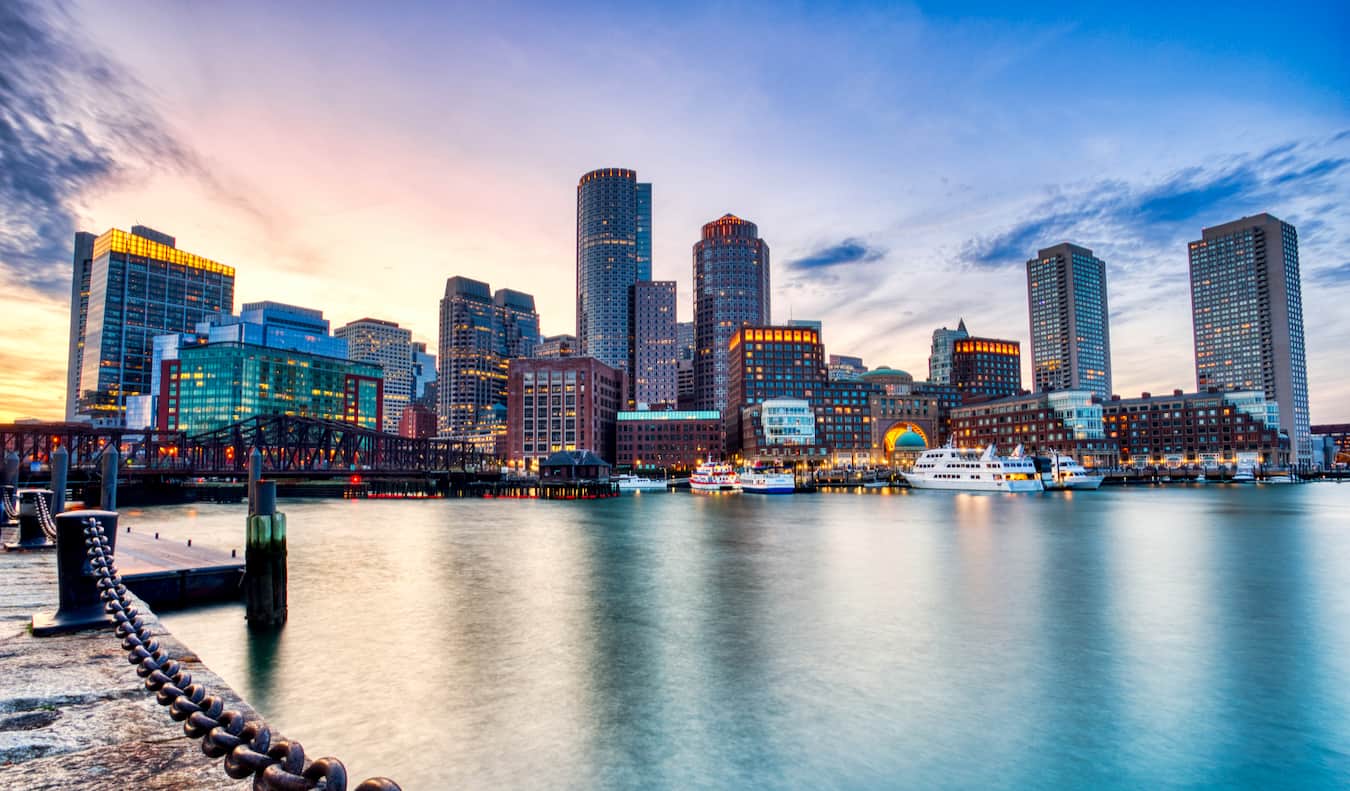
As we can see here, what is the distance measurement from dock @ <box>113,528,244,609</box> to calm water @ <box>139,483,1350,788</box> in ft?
6.04

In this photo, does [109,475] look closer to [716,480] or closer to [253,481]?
[253,481]

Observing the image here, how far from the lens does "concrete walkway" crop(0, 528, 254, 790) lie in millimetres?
6188

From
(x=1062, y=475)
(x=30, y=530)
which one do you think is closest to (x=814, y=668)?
(x=30, y=530)

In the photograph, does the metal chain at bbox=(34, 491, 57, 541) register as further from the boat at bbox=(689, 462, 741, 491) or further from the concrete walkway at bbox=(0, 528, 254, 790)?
the boat at bbox=(689, 462, 741, 491)

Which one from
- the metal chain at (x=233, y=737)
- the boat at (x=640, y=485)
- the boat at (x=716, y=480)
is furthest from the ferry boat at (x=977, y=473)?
the metal chain at (x=233, y=737)

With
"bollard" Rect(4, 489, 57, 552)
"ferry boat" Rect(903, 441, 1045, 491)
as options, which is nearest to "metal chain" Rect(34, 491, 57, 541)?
"bollard" Rect(4, 489, 57, 552)

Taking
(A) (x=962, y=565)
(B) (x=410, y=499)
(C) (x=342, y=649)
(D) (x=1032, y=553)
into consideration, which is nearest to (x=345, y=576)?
(C) (x=342, y=649)

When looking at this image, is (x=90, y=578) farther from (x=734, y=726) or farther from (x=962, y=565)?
(x=962, y=565)

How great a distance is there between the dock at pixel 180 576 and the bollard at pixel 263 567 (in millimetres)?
4267

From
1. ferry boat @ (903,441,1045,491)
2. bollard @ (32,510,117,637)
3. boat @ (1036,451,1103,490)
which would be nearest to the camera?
bollard @ (32,510,117,637)

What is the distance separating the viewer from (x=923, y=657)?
2380 centimetres

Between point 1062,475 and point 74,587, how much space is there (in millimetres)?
181639

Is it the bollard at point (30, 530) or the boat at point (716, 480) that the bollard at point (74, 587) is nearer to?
the bollard at point (30, 530)

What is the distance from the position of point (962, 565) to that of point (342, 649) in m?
36.0
